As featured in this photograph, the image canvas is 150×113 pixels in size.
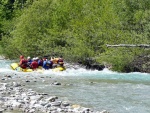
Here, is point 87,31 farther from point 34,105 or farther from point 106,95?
point 34,105

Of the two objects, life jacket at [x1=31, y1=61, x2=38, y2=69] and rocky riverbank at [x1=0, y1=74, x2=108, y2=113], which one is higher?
rocky riverbank at [x1=0, y1=74, x2=108, y2=113]

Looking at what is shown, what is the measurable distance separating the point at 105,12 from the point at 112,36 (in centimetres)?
237

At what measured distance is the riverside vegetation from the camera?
2393cm

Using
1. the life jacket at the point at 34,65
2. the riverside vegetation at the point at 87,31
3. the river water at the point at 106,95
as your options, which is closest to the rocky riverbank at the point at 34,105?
the river water at the point at 106,95

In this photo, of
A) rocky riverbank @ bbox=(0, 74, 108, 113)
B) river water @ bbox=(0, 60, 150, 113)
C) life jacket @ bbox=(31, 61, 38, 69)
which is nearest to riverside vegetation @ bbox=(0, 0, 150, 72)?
life jacket @ bbox=(31, 61, 38, 69)

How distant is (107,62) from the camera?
25203 millimetres

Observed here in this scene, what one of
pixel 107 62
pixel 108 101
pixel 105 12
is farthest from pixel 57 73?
pixel 108 101

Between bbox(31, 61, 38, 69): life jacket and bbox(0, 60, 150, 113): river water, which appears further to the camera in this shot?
bbox(31, 61, 38, 69): life jacket

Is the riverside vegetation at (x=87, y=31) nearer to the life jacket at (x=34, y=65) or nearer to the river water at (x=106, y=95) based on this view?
the life jacket at (x=34, y=65)

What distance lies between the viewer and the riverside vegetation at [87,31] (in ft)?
78.5

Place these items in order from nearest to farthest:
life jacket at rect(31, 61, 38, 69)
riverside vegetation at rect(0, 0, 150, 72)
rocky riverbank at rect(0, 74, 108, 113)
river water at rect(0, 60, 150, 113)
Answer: rocky riverbank at rect(0, 74, 108, 113) → river water at rect(0, 60, 150, 113) → riverside vegetation at rect(0, 0, 150, 72) → life jacket at rect(31, 61, 38, 69)

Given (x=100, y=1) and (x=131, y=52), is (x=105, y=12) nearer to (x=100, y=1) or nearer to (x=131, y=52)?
(x=100, y=1)

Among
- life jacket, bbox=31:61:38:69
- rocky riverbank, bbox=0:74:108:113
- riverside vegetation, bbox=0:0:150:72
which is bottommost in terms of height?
life jacket, bbox=31:61:38:69

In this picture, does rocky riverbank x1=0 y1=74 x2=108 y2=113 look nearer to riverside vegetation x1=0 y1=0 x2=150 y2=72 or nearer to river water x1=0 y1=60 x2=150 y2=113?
river water x1=0 y1=60 x2=150 y2=113
